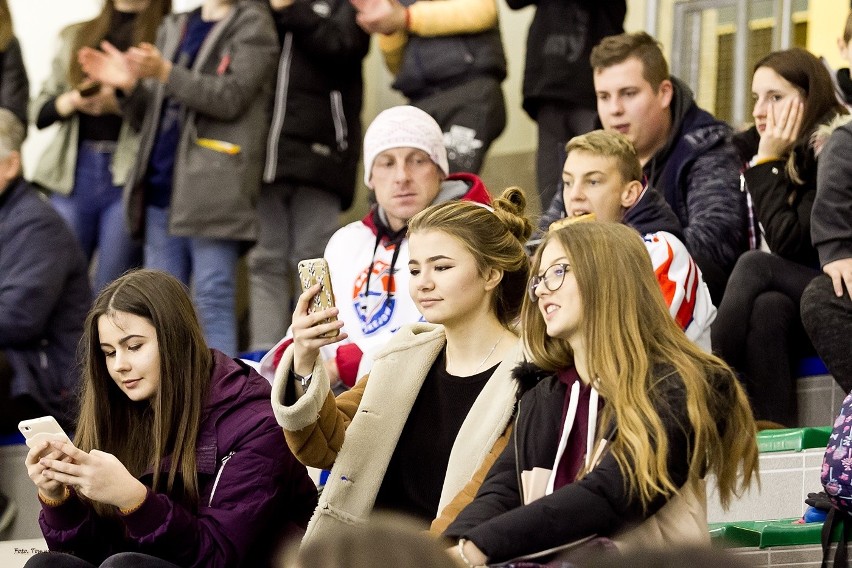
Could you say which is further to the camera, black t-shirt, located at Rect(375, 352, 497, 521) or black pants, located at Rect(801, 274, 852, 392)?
black pants, located at Rect(801, 274, 852, 392)

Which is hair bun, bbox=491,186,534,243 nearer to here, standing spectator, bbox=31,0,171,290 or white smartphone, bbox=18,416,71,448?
white smartphone, bbox=18,416,71,448

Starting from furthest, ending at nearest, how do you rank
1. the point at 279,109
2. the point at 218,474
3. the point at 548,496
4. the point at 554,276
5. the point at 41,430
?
the point at 279,109, the point at 218,474, the point at 41,430, the point at 554,276, the point at 548,496

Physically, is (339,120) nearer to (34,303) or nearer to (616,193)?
(34,303)

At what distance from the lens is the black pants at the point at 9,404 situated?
6090 mm

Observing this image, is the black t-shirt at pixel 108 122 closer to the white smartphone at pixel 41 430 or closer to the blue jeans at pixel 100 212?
the blue jeans at pixel 100 212

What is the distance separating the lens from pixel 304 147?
6848mm

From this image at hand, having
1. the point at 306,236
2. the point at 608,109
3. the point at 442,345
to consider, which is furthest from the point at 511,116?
the point at 442,345

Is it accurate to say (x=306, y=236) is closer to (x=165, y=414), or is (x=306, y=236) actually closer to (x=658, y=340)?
(x=165, y=414)

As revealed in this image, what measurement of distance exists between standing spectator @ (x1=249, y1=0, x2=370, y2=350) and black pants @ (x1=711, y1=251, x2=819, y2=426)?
2242mm

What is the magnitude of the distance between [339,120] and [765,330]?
2.47 meters

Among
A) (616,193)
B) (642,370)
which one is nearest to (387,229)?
(616,193)

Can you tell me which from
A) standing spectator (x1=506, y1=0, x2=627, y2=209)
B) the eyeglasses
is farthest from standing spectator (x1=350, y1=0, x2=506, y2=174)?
the eyeglasses

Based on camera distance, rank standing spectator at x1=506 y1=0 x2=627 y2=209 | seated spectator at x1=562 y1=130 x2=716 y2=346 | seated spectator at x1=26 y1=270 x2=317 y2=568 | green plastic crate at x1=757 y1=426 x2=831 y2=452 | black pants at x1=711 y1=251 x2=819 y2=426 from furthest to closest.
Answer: standing spectator at x1=506 y1=0 x2=627 y2=209, black pants at x1=711 y1=251 x2=819 y2=426, seated spectator at x1=562 y1=130 x2=716 y2=346, green plastic crate at x1=757 y1=426 x2=831 y2=452, seated spectator at x1=26 y1=270 x2=317 y2=568

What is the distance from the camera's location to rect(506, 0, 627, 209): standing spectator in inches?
254
